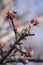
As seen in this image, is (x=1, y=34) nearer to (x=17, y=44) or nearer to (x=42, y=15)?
(x=42, y=15)

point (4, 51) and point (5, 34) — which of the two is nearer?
point (4, 51)

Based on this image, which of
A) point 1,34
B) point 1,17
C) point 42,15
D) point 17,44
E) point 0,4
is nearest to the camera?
point 17,44

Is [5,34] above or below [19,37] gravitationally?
below

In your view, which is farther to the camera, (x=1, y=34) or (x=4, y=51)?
(x=1, y=34)

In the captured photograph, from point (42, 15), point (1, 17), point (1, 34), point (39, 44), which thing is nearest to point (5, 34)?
point (1, 34)

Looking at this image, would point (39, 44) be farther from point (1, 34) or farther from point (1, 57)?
point (1, 57)

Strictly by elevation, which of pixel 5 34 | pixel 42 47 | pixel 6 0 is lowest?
pixel 42 47

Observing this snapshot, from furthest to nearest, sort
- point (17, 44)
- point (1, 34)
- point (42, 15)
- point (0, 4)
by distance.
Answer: point (0, 4) < point (42, 15) < point (1, 34) < point (17, 44)

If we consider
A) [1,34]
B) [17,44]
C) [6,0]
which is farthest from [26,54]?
[6,0]

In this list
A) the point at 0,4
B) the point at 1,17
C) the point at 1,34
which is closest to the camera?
the point at 1,34
